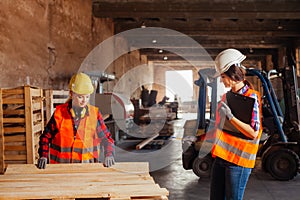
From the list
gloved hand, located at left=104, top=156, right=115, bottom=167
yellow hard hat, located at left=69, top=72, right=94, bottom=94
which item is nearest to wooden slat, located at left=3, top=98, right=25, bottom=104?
yellow hard hat, located at left=69, top=72, right=94, bottom=94

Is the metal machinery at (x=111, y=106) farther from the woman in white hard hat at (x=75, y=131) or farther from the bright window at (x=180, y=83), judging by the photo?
the bright window at (x=180, y=83)

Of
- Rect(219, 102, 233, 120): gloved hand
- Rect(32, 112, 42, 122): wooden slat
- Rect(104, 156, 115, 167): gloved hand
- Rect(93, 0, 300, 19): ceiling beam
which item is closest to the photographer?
Rect(219, 102, 233, 120): gloved hand

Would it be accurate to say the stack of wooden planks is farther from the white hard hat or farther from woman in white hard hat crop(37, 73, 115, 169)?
the white hard hat

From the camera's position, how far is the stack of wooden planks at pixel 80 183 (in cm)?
220

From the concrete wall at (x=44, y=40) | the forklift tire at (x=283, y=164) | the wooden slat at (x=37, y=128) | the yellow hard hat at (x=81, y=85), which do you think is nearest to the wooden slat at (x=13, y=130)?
the wooden slat at (x=37, y=128)

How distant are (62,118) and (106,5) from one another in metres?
8.71

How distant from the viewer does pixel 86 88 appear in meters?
3.10

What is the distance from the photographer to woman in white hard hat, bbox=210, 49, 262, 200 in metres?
2.72

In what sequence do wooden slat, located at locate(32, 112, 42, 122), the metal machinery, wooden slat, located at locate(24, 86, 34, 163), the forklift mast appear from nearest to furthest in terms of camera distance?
1. wooden slat, located at locate(24, 86, 34, 163)
2. wooden slat, located at locate(32, 112, 42, 122)
3. the forklift mast
4. the metal machinery

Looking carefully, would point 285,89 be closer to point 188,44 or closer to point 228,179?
point 228,179

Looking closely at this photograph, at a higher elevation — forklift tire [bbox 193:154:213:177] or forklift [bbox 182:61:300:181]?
forklift [bbox 182:61:300:181]

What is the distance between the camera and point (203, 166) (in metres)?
6.39

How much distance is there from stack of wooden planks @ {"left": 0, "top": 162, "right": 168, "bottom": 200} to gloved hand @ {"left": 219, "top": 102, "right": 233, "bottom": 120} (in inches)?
29.2

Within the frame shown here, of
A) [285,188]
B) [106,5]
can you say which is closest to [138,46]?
[106,5]
